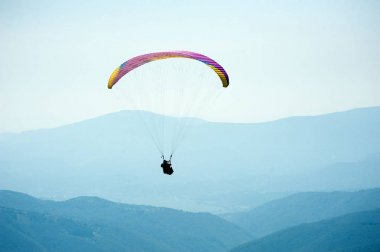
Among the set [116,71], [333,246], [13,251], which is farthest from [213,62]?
[13,251]

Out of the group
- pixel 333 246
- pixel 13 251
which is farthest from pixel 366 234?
pixel 13 251

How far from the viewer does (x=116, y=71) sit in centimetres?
5088

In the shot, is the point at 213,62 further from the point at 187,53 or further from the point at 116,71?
the point at 116,71

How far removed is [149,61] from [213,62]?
622 centimetres

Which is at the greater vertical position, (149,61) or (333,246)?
(333,246)

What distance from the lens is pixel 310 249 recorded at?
7864 inches

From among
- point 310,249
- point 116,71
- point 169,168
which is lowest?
point 169,168

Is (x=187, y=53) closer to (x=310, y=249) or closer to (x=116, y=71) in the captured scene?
(x=116, y=71)

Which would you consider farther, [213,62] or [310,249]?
[310,249]

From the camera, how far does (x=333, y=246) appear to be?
19350 centimetres

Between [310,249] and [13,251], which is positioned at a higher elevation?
[310,249]

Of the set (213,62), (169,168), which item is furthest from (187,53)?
(169,168)

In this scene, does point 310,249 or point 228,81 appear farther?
point 310,249

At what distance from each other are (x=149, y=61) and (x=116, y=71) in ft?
11.4
